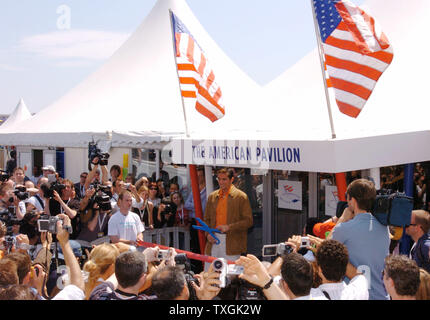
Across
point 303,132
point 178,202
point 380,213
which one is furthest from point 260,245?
point 380,213

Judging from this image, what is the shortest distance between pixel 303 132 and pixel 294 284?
4183 mm

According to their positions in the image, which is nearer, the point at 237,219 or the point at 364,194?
the point at 364,194

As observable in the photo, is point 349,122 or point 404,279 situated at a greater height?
point 349,122

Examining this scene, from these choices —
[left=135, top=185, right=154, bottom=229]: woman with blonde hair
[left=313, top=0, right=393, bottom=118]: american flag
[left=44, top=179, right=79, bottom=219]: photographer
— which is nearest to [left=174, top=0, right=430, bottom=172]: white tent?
[left=313, top=0, right=393, bottom=118]: american flag

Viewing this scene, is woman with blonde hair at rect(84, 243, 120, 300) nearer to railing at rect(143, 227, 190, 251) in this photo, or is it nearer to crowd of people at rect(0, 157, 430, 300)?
crowd of people at rect(0, 157, 430, 300)

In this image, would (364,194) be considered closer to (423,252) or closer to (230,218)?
(423,252)

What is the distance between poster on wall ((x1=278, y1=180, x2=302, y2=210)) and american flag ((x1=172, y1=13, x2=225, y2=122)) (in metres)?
1.47

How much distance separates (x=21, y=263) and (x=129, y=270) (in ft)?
2.86

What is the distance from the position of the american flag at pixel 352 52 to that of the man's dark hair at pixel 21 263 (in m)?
3.37

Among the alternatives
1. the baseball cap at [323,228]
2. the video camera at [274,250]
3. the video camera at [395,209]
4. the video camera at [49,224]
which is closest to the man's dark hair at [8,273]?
the video camera at [49,224]

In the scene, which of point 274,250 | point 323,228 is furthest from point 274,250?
point 323,228

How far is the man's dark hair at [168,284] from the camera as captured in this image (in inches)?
92.7

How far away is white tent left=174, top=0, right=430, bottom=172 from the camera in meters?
4.80

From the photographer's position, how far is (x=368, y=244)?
10.5 feet
